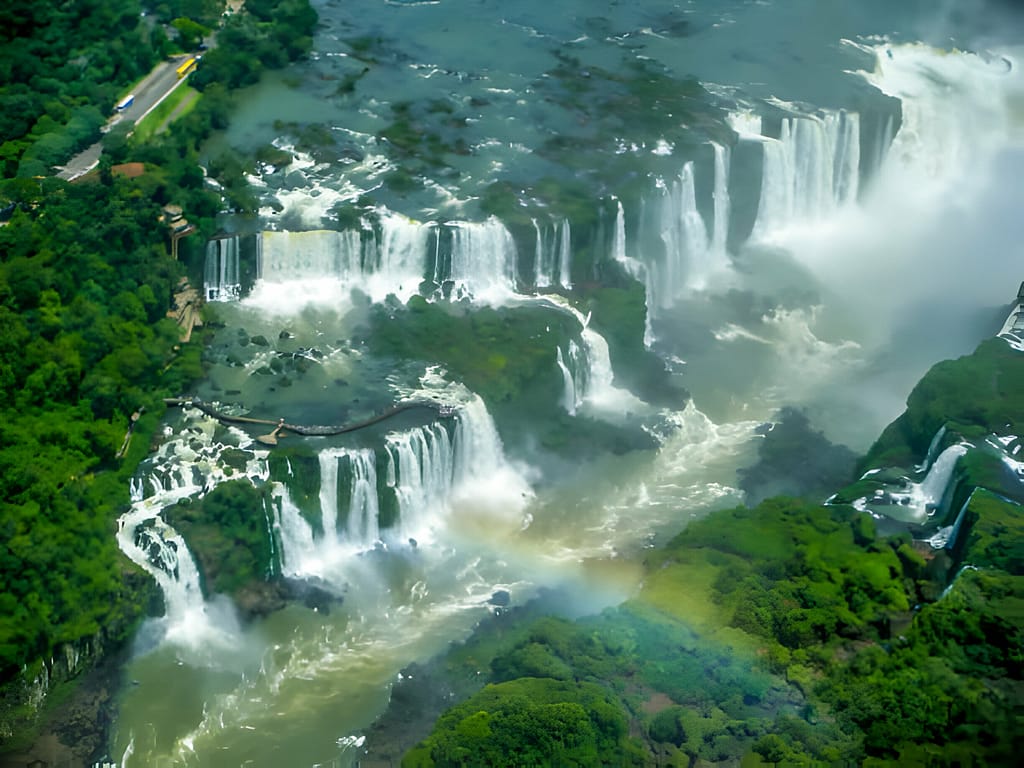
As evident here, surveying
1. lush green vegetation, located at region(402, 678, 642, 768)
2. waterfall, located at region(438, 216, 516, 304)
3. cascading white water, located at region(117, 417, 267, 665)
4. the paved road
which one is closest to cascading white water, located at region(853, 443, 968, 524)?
lush green vegetation, located at region(402, 678, 642, 768)

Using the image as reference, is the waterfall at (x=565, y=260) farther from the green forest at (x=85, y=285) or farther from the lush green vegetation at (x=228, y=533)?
the lush green vegetation at (x=228, y=533)

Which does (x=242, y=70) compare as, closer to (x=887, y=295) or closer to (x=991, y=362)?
(x=887, y=295)

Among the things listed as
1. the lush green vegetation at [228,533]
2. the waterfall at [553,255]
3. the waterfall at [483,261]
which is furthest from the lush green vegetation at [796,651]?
the waterfall at [483,261]

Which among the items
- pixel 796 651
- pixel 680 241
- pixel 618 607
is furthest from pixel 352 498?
pixel 680 241

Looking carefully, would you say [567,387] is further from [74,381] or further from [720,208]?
[74,381]

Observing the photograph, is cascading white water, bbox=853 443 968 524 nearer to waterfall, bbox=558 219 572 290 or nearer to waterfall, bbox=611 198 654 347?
waterfall, bbox=611 198 654 347

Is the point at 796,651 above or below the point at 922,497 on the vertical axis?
below
